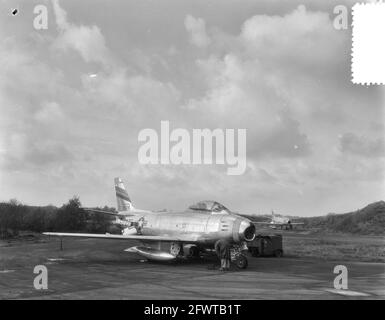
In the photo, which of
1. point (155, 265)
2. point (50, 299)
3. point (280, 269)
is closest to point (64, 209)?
point (155, 265)

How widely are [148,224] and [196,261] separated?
358cm

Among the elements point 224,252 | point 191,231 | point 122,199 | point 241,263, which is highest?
point 122,199

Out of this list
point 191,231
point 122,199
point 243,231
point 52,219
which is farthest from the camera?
point 52,219

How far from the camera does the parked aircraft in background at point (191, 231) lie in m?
19.1

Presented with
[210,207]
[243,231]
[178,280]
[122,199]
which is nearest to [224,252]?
[243,231]

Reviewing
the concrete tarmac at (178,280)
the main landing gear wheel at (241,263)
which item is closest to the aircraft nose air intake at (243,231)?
the main landing gear wheel at (241,263)

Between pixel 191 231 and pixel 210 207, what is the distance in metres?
1.49

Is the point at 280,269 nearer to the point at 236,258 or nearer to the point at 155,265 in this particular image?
the point at 236,258

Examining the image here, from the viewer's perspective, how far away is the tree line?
51.7 metres

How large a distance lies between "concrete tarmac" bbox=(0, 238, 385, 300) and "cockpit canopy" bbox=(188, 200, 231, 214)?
2612mm

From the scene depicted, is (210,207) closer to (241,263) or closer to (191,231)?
(191,231)

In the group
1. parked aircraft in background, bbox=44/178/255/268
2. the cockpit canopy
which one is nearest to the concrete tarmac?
parked aircraft in background, bbox=44/178/255/268

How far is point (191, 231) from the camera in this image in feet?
68.3

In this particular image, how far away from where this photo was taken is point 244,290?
13.2 metres
